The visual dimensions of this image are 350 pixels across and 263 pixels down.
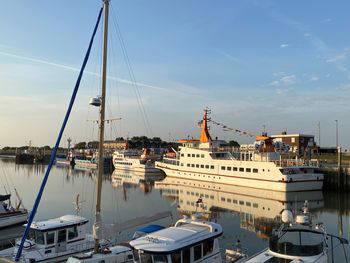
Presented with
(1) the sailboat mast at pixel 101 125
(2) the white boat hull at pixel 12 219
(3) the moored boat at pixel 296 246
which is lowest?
(2) the white boat hull at pixel 12 219

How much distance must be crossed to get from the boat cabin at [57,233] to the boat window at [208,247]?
767 cm

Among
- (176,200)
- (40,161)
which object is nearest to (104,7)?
(176,200)

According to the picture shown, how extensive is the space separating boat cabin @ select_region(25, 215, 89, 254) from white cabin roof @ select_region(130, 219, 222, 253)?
6159 millimetres

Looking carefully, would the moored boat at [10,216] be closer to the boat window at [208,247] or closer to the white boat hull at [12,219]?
the white boat hull at [12,219]

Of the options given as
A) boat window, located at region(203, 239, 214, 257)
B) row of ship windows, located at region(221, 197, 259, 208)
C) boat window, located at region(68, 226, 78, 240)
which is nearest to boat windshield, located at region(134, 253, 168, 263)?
boat window, located at region(203, 239, 214, 257)

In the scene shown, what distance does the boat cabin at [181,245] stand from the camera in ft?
39.8

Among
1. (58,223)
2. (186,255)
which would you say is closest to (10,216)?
(58,223)

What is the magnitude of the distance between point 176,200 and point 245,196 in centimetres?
915

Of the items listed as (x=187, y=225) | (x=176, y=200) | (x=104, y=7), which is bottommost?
(x=176, y=200)

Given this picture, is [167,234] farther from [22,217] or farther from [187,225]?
[22,217]

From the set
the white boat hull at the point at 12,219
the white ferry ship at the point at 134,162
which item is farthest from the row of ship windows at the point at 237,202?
the white ferry ship at the point at 134,162

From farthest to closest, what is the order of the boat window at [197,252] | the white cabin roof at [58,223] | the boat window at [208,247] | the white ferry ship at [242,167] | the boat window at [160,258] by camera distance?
the white ferry ship at [242,167], the white cabin roof at [58,223], the boat window at [208,247], the boat window at [197,252], the boat window at [160,258]

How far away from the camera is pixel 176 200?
1662 inches

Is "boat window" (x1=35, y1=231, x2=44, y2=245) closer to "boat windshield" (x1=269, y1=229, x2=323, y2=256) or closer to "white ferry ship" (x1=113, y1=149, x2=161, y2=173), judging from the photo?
"boat windshield" (x1=269, y1=229, x2=323, y2=256)
